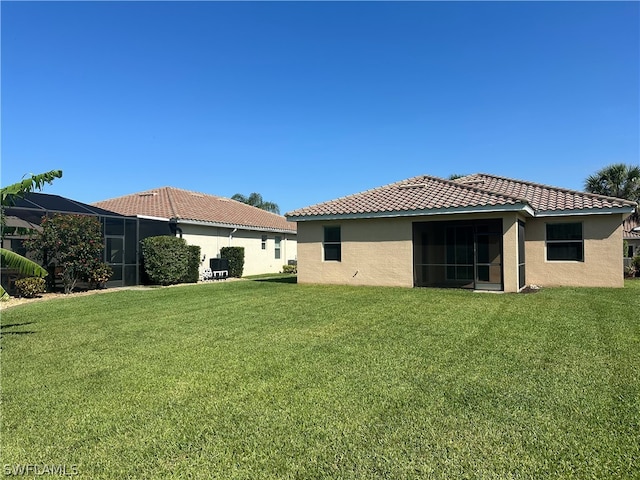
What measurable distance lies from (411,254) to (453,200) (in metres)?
2.48

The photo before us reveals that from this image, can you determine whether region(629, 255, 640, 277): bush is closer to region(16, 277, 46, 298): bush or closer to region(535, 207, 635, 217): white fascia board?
region(535, 207, 635, 217): white fascia board

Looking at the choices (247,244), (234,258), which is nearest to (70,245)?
(234,258)

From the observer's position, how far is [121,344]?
6.70 metres

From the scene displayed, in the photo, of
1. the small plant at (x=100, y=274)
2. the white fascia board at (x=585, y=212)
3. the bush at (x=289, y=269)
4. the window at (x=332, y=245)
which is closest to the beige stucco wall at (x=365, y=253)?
the window at (x=332, y=245)

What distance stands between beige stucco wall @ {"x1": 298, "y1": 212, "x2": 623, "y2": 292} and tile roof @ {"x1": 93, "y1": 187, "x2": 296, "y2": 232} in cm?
782

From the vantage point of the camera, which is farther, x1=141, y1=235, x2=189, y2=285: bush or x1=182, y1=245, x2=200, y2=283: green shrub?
x1=182, y1=245, x2=200, y2=283: green shrub

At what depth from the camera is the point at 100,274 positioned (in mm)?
15781

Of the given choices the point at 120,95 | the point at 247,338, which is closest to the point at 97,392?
the point at 247,338

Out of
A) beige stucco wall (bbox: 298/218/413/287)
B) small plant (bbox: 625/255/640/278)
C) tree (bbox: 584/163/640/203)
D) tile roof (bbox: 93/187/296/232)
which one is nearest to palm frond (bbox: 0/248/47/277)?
beige stucco wall (bbox: 298/218/413/287)

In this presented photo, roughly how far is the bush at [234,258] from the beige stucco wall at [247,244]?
1.60 ft

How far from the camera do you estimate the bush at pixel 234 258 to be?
22.2m

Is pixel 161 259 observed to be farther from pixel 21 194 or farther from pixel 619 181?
pixel 619 181

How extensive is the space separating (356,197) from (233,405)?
13.9 meters

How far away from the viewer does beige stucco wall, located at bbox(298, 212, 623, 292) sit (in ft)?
45.3
